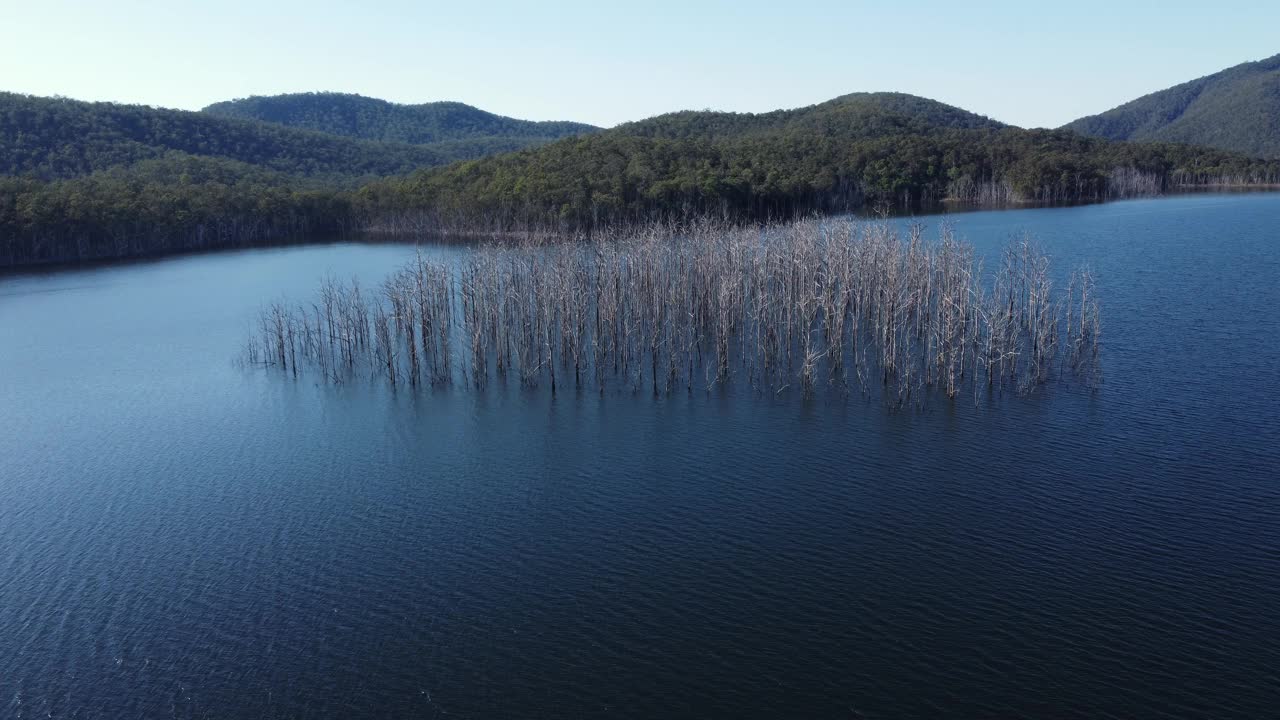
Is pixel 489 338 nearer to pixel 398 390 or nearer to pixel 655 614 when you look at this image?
pixel 398 390

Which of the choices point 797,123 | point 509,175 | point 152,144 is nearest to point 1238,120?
point 797,123

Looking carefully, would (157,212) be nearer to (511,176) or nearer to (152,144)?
(511,176)

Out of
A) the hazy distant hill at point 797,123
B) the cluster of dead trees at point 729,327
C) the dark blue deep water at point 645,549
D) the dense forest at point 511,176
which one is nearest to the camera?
the dark blue deep water at point 645,549

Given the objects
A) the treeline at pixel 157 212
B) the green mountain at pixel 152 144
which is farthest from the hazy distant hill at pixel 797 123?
the treeline at pixel 157 212

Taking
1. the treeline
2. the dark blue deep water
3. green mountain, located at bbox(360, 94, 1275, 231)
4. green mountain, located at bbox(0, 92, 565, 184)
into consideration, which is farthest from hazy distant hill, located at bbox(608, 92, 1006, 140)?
the dark blue deep water

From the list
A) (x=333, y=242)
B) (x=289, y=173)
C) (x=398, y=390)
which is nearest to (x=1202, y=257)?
(x=398, y=390)

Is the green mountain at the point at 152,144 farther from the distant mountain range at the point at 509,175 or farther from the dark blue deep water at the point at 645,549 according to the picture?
the dark blue deep water at the point at 645,549
